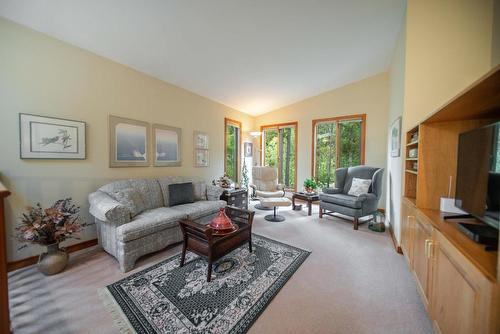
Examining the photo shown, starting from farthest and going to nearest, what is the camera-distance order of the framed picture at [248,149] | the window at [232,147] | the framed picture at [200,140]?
the framed picture at [248,149] → the window at [232,147] → the framed picture at [200,140]

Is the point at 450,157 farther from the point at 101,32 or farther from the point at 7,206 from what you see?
the point at 7,206

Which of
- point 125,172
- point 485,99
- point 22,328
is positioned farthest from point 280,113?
point 22,328

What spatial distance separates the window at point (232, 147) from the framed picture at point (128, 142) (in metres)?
2.08

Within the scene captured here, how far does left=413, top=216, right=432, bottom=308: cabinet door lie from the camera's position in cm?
143

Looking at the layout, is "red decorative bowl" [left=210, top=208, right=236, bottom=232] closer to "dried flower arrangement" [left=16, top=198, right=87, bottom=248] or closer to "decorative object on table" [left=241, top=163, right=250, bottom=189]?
"dried flower arrangement" [left=16, top=198, right=87, bottom=248]

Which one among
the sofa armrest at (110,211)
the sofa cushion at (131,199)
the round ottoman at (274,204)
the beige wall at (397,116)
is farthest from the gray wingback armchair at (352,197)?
the sofa armrest at (110,211)

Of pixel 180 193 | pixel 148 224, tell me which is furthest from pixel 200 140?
pixel 148 224

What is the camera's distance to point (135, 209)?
8.11 ft

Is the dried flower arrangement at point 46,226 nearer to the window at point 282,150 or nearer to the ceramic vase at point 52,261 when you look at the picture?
the ceramic vase at point 52,261

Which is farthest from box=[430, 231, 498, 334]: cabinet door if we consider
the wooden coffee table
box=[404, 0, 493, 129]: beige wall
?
the wooden coffee table

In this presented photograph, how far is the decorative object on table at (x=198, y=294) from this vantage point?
4.63 ft

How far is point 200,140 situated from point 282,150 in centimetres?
265

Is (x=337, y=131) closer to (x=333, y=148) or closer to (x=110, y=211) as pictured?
(x=333, y=148)

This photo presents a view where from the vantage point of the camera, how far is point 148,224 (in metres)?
2.22
